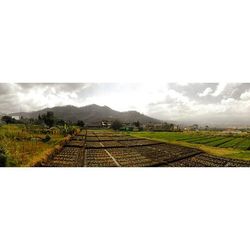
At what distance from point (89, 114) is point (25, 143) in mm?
1014

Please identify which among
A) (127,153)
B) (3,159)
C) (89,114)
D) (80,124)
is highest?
(89,114)

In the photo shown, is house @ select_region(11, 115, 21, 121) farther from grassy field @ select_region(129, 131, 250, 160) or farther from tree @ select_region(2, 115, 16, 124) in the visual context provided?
grassy field @ select_region(129, 131, 250, 160)

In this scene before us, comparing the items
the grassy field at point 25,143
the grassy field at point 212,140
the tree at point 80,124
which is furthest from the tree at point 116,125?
the grassy field at point 25,143

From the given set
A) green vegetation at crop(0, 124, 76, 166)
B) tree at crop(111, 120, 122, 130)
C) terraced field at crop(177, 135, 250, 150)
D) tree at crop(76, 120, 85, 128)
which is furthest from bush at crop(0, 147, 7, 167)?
terraced field at crop(177, 135, 250, 150)

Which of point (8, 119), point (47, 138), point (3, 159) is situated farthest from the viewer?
point (47, 138)

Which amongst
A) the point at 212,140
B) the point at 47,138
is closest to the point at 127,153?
the point at 47,138

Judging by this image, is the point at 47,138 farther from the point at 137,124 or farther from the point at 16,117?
the point at 137,124

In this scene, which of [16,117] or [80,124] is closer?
[16,117]

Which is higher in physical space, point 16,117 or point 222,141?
point 16,117

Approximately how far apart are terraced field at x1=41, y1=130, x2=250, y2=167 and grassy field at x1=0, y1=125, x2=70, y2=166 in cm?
18

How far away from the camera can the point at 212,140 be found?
21.0 ft

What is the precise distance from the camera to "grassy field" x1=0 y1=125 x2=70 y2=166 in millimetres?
6016
